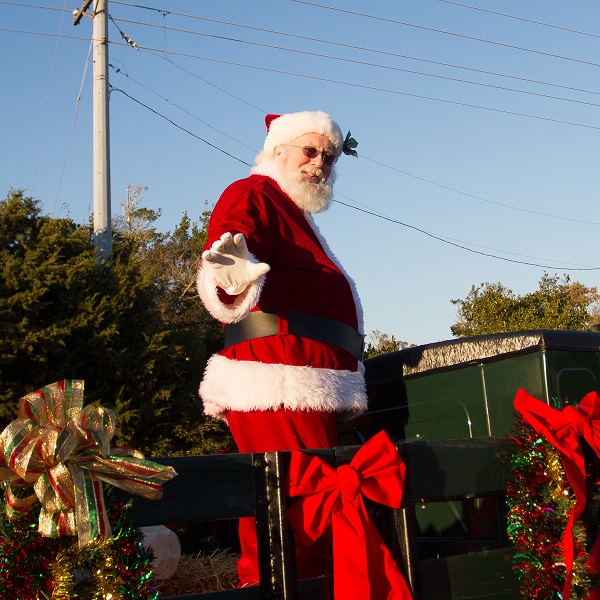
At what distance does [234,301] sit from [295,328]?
0.94ft

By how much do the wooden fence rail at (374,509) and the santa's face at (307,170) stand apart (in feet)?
4.47

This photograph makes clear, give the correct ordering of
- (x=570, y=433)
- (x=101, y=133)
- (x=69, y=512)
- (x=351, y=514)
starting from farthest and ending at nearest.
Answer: (x=101, y=133)
(x=570, y=433)
(x=351, y=514)
(x=69, y=512)

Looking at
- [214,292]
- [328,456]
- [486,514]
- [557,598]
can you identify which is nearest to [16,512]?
[328,456]

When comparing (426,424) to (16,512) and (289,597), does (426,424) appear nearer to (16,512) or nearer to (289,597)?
(289,597)

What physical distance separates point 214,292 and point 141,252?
682 inches

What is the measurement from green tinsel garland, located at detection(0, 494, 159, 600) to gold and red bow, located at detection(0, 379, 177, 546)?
4cm

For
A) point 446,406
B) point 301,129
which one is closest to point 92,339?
point 301,129

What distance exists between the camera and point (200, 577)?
325cm

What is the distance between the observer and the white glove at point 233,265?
2.73 m

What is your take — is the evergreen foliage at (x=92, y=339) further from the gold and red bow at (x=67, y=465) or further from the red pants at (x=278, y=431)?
the gold and red bow at (x=67, y=465)

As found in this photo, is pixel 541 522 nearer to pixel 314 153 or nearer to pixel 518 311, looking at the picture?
pixel 314 153

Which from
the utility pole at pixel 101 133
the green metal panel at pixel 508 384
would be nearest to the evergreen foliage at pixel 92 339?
the utility pole at pixel 101 133

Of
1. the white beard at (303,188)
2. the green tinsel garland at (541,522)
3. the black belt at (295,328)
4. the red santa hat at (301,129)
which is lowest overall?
the green tinsel garland at (541,522)

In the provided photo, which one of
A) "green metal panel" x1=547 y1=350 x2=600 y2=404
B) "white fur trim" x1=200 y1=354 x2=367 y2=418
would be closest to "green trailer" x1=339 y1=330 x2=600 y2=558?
"green metal panel" x1=547 y1=350 x2=600 y2=404
